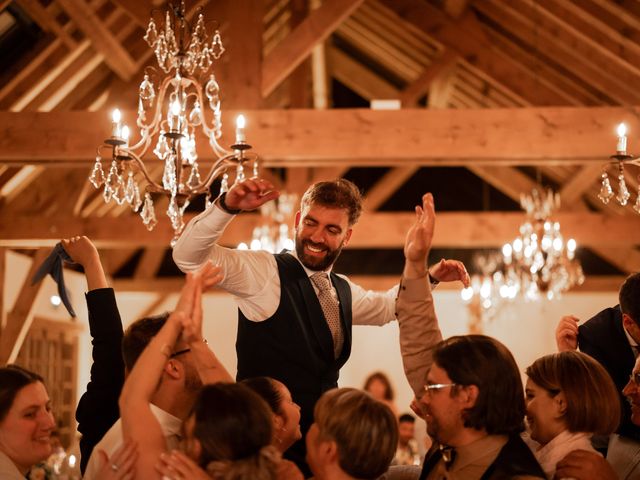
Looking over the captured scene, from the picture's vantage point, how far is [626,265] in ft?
39.3

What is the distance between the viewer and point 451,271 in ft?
9.23

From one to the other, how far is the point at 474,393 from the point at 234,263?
3.09ft

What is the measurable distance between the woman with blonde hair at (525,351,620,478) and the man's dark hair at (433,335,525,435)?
205 millimetres

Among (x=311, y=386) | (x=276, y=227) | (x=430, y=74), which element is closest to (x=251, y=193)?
(x=311, y=386)

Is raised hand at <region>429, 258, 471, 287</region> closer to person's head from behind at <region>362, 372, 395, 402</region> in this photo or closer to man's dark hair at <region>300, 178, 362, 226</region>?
man's dark hair at <region>300, 178, 362, 226</region>

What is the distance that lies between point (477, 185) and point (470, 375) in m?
11.0

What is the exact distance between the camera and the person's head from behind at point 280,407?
235 centimetres

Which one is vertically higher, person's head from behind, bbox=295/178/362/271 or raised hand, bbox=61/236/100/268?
person's head from behind, bbox=295/178/362/271

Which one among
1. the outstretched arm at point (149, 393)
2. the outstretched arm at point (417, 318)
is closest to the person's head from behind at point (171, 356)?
the outstretched arm at point (149, 393)

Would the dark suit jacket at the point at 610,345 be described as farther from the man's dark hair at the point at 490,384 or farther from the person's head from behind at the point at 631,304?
the man's dark hair at the point at 490,384

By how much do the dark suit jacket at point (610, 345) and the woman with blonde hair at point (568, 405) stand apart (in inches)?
26.0

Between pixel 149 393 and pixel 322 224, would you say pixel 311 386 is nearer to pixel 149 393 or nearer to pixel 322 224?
pixel 322 224

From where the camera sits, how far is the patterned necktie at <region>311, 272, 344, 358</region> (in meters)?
2.86

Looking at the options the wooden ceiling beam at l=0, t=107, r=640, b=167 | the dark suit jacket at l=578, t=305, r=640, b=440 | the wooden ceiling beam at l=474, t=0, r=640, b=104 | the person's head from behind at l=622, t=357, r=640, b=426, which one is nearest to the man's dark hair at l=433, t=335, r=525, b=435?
the person's head from behind at l=622, t=357, r=640, b=426
